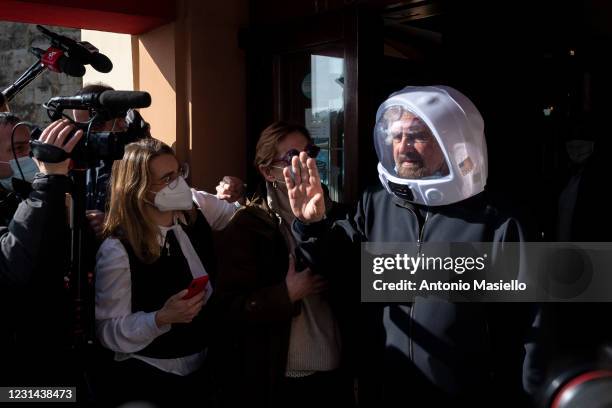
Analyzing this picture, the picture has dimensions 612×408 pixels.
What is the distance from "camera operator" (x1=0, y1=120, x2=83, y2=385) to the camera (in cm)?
173

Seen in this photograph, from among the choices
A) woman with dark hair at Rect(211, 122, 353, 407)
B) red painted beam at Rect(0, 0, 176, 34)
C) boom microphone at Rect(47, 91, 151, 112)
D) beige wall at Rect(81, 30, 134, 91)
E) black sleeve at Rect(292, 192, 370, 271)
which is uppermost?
red painted beam at Rect(0, 0, 176, 34)

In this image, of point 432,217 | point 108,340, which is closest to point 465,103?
point 432,217

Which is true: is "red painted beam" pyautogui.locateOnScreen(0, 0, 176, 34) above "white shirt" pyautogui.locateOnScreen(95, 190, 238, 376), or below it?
above

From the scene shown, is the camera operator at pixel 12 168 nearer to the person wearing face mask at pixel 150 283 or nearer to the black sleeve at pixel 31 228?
the black sleeve at pixel 31 228

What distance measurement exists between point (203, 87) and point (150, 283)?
2.16 m

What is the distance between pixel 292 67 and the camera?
157 inches

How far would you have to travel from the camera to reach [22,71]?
1058cm

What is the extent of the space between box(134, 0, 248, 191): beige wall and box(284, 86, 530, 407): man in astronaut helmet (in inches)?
78.1

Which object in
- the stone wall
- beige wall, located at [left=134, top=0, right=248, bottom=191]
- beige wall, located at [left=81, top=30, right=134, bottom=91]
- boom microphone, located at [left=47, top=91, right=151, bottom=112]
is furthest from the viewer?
the stone wall

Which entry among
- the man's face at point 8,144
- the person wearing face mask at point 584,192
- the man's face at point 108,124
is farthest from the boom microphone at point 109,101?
the person wearing face mask at point 584,192

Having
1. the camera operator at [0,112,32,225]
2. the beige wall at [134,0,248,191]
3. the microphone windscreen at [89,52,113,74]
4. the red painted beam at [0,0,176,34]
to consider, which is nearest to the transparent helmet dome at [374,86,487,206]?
the microphone windscreen at [89,52,113,74]

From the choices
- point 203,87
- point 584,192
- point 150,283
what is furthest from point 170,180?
point 584,192

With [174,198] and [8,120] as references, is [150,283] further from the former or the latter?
[8,120]

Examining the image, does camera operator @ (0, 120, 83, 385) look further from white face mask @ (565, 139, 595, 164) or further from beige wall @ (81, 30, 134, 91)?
white face mask @ (565, 139, 595, 164)
